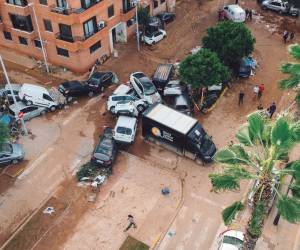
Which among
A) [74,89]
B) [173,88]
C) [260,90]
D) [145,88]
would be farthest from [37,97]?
[260,90]

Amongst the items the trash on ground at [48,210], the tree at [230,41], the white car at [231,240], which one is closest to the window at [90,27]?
Answer: the tree at [230,41]

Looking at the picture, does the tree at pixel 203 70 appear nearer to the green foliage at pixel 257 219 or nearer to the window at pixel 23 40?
the green foliage at pixel 257 219

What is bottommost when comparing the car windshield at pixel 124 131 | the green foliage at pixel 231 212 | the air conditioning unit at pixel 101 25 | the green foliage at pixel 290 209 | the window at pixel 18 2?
the car windshield at pixel 124 131

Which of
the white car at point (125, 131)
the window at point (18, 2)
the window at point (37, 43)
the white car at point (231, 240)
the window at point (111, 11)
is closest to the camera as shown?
the white car at point (231, 240)

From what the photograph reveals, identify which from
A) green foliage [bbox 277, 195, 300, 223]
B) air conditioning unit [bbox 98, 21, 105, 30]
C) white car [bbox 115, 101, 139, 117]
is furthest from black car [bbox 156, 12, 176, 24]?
green foliage [bbox 277, 195, 300, 223]

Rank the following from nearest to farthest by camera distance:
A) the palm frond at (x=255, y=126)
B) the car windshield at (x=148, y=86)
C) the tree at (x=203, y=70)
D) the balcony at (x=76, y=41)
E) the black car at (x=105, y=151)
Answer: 1. the palm frond at (x=255, y=126)
2. the black car at (x=105, y=151)
3. the tree at (x=203, y=70)
4. the car windshield at (x=148, y=86)
5. the balcony at (x=76, y=41)

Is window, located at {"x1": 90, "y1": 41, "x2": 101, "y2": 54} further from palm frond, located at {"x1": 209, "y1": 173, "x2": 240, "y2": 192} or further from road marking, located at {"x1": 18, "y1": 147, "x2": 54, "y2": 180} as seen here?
palm frond, located at {"x1": 209, "y1": 173, "x2": 240, "y2": 192}
